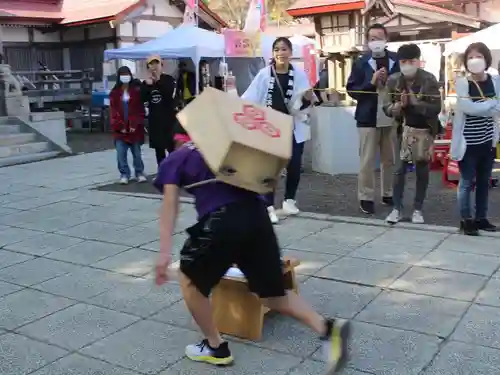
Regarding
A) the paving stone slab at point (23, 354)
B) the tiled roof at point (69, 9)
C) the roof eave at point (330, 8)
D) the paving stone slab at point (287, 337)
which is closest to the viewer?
the paving stone slab at point (23, 354)

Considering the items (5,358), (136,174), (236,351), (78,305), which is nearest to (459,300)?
(236,351)

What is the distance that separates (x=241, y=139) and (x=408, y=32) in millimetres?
17854

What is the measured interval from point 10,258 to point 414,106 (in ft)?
12.3

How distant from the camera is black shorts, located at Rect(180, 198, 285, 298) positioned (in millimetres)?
2977

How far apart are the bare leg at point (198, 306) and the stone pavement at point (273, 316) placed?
0.21 meters

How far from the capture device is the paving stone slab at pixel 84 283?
4.52 m

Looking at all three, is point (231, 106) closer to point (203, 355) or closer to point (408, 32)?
point (203, 355)

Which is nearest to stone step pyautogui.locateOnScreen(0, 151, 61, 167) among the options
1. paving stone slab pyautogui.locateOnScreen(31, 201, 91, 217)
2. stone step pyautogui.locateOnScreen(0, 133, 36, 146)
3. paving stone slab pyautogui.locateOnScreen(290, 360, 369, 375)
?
stone step pyautogui.locateOnScreen(0, 133, 36, 146)

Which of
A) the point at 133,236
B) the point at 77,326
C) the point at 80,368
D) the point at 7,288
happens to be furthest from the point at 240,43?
the point at 80,368

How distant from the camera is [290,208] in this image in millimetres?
6684

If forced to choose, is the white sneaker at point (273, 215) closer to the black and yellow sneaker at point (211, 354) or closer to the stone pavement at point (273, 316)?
the stone pavement at point (273, 316)

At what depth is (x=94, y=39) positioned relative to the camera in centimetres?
2039

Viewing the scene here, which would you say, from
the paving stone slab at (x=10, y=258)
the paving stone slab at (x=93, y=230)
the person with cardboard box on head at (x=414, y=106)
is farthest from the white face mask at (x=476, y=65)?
the paving stone slab at (x=10, y=258)

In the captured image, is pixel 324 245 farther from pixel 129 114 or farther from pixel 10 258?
pixel 129 114
